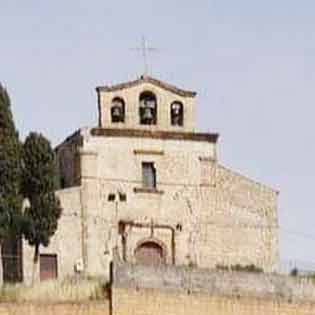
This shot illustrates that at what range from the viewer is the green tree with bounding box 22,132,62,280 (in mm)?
45938

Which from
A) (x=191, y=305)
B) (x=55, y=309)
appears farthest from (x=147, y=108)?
(x=55, y=309)

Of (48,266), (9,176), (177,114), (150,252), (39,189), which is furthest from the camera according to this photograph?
(177,114)

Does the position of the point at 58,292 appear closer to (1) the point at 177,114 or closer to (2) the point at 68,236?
(2) the point at 68,236

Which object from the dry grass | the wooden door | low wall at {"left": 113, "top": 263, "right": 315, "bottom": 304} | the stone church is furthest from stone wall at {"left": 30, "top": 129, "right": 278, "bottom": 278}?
the dry grass

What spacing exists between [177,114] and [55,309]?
1630 cm

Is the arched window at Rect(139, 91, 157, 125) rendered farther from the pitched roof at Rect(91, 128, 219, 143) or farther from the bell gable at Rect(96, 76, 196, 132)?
the pitched roof at Rect(91, 128, 219, 143)

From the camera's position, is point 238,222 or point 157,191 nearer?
point 157,191

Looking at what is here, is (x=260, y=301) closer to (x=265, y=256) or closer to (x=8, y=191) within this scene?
(x=8, y=191)

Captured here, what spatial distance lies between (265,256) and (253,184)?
226 cm

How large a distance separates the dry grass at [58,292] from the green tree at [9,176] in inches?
185

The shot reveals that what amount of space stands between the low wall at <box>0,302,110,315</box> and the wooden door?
10.9 m

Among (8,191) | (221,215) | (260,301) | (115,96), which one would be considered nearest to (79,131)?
(115,96)

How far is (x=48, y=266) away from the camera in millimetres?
50844

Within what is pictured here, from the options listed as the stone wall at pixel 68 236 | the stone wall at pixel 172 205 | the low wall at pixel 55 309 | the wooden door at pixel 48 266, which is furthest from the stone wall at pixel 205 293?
the stone wall at pixel 172 205
